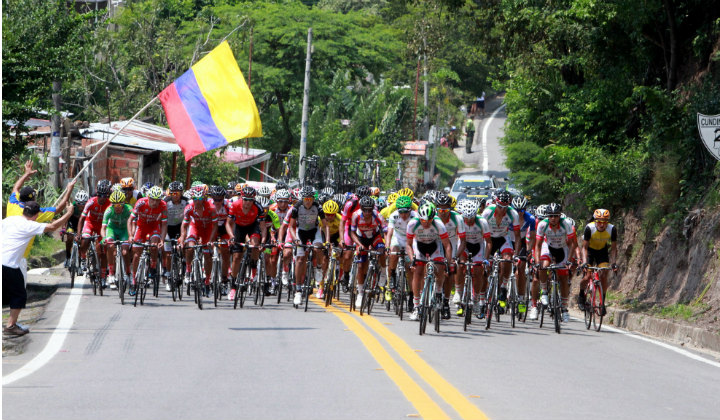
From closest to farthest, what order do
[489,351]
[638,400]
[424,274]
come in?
[638,400] < [489,351] < [424,274]

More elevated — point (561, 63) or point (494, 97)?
point (494, 97)

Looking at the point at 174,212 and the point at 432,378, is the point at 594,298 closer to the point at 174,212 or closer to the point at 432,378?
the point at 432,378

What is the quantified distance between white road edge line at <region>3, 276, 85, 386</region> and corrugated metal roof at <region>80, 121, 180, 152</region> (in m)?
12.6

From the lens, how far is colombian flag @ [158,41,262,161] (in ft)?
58.1

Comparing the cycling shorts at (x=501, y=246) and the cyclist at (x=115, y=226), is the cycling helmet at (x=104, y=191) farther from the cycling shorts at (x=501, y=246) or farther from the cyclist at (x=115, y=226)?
the cycling shorts at (x=501, y=246)

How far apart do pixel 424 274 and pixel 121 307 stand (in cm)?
462

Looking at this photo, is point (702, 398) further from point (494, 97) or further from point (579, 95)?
point (494, 97)

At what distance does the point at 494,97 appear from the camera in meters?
90.5

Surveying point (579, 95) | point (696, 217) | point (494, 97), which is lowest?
point (696, 217)

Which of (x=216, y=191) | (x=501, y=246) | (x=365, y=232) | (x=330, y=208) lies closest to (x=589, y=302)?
(x=501, y=246)

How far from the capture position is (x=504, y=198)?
16516mm

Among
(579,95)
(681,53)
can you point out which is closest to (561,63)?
(579,95)

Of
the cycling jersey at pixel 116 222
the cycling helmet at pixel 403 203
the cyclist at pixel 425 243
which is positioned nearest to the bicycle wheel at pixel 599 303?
the cyclist at pixel 425 243

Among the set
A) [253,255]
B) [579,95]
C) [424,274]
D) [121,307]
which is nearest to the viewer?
[424,274]
